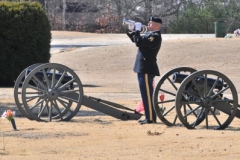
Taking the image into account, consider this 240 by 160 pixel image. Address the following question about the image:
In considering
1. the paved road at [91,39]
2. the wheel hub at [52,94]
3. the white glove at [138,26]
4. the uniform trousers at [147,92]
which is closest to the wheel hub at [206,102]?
the uniform trousers at [147,92]

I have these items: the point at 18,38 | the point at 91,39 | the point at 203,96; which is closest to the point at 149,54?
the point at 203,96

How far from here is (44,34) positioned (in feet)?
66.6

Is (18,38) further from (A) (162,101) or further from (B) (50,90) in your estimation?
(A) (162,101)

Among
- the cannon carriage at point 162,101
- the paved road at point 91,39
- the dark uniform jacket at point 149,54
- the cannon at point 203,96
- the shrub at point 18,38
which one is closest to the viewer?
the cannon at point 203,96

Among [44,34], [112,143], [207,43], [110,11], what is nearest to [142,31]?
[112,143]

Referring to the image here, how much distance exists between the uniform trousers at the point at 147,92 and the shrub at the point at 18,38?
9408 mm

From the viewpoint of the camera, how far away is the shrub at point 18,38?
19.8 meters

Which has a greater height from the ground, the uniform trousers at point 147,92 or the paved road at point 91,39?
the uniform trousers at point 147,92

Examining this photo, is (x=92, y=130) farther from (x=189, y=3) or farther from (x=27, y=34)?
(x=189, y=3)

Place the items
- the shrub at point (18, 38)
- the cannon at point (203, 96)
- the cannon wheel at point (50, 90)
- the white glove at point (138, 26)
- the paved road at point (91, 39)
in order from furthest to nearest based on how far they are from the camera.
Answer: the paved road at point (91, 39)
the shrub at point (18, 38)
the cannon wheel at point (50, 90)
the white glove at point (138, 26)
the cannon at point (203, 96)

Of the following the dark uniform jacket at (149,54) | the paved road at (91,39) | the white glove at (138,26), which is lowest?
the paved road at (91,39)

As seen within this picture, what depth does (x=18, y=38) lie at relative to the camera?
1988 cm

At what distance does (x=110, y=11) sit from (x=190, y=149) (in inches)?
1753

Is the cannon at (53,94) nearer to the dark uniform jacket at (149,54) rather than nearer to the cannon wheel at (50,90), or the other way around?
the cannon wheel at (50,90)
